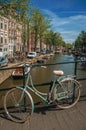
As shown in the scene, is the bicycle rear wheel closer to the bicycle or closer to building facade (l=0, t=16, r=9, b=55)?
the bicycle

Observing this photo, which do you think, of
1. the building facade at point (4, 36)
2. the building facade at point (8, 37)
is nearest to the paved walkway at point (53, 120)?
the building facade at point (8, 37)

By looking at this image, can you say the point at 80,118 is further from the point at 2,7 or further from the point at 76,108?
the point at 2,7

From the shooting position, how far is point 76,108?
177 inches

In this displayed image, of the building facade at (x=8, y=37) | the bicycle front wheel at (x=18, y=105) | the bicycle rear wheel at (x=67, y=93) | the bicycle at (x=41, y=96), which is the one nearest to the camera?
the bicycle front wheel at (x=18, y=105)

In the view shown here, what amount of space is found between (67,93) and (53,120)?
770mm

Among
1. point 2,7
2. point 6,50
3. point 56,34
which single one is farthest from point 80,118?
point 56,34

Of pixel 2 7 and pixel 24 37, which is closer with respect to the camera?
pixel 2 7

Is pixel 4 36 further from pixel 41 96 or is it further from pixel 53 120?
pixel 53 120

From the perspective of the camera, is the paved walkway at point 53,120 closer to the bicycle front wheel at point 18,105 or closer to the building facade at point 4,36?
the bicycle front wheel at point 18,105

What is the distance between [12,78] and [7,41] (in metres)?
25.2

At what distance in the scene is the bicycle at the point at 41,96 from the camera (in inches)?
157

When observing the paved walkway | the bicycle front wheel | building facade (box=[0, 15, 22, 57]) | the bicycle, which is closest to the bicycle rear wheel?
the bicycle

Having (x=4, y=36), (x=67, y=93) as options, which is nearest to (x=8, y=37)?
(x=4, y=36)

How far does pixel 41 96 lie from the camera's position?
13.9 feet
